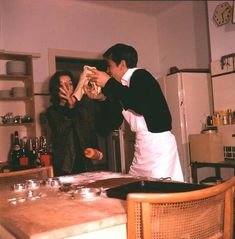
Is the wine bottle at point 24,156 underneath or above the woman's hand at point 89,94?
underneath

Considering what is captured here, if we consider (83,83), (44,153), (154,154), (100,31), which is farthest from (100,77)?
(100,31)

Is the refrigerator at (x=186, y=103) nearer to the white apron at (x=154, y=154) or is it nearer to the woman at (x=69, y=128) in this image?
the woman at (x=69, y=128)

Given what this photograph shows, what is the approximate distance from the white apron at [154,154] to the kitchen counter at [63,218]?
86 cm

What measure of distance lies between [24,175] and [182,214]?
47.3 inches

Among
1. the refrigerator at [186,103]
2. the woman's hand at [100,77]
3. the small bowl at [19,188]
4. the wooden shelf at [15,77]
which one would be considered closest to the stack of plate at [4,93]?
the wooden shelf at [15,77]

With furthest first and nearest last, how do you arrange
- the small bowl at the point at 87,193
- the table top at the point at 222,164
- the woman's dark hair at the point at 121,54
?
the table top at the point at 222,164
the woman's dark hair at the point at 121,54
the small bowl at the point at 87,193

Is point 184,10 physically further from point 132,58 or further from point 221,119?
point 132,58

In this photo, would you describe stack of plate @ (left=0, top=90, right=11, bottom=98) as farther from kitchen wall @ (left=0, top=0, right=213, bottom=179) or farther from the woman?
the woman

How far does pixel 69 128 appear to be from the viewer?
95.9 inches

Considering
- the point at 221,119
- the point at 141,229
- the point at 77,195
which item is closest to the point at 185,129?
the point at 221,119

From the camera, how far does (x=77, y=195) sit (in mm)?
1113

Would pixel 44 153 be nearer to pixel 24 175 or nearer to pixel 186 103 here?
pixel 24 175

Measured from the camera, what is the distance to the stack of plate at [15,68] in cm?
329

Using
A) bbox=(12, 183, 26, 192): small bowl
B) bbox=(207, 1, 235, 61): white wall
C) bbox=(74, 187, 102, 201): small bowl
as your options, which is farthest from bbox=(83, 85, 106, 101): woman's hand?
bbox=(207, 1, 235, 61): white wall
